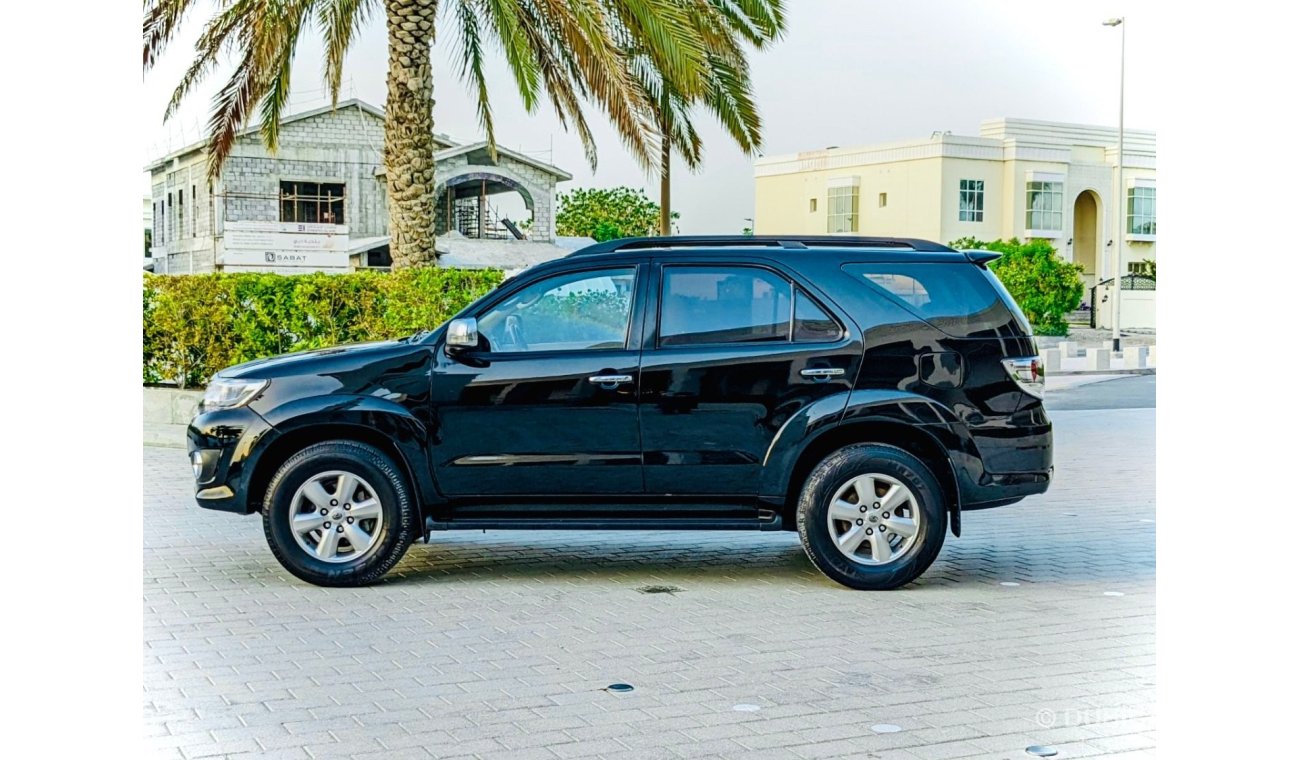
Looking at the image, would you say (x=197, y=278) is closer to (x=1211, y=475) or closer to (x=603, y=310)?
(x=603, y=310)

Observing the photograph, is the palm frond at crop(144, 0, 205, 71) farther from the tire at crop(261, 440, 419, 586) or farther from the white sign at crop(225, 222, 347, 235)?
the white sign at crop(225, 222, 347, 235)

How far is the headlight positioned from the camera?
755 centimetres

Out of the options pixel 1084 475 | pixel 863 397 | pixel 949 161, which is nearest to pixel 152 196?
pixel 949 161

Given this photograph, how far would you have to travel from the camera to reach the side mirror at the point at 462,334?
24.5 ft

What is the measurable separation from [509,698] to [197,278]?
35.6ft

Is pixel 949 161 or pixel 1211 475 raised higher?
pixel 949 161

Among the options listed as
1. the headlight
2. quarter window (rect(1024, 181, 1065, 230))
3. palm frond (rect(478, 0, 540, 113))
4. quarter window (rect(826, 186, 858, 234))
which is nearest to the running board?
the headlight

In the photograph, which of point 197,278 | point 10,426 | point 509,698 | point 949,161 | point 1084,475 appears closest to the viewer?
point 509,698

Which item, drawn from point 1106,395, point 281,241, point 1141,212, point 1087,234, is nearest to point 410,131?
point 1106,395

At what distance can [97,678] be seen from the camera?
5.53 metres

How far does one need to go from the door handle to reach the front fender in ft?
6.65

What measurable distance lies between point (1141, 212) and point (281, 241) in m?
18.5

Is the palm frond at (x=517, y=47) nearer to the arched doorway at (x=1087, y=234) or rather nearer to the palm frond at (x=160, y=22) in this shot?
the palm frond at (x=160, y=22)

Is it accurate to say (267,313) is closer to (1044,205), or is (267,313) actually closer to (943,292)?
(943,292)
